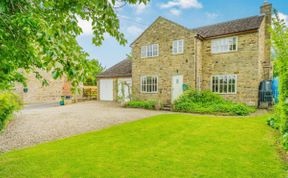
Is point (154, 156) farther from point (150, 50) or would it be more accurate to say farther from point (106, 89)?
point (106, 89)

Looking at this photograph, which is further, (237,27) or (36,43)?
(237,27)

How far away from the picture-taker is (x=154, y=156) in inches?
186

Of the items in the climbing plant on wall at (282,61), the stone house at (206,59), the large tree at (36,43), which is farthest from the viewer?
the stone house at (206,59)

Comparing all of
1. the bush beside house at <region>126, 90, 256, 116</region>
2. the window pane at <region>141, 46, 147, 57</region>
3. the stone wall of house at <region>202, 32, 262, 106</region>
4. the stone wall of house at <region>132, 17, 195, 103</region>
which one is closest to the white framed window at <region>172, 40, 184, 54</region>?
the stone wall of house at <region>132, 17, 195, 103</region>

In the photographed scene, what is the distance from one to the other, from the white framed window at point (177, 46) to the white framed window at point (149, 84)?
2851mm

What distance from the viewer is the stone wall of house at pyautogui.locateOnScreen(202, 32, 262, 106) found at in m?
13.6

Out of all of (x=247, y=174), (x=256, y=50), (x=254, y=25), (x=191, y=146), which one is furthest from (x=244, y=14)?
(x=247, y=174)

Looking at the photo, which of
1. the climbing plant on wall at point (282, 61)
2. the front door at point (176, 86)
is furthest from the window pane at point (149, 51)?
the climbing plant on wall at point (282, 61)

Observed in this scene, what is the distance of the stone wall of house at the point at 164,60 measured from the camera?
609 inches

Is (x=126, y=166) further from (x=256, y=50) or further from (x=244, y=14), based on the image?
(x=244, y=14)

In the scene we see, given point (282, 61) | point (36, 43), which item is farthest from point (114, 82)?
point (36, 43)

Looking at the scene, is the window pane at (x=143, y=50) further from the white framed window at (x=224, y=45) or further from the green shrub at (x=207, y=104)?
the white framed window at (x=224, y=45)

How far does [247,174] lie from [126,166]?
2379 millimetres

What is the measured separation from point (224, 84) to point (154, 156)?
11810mm
